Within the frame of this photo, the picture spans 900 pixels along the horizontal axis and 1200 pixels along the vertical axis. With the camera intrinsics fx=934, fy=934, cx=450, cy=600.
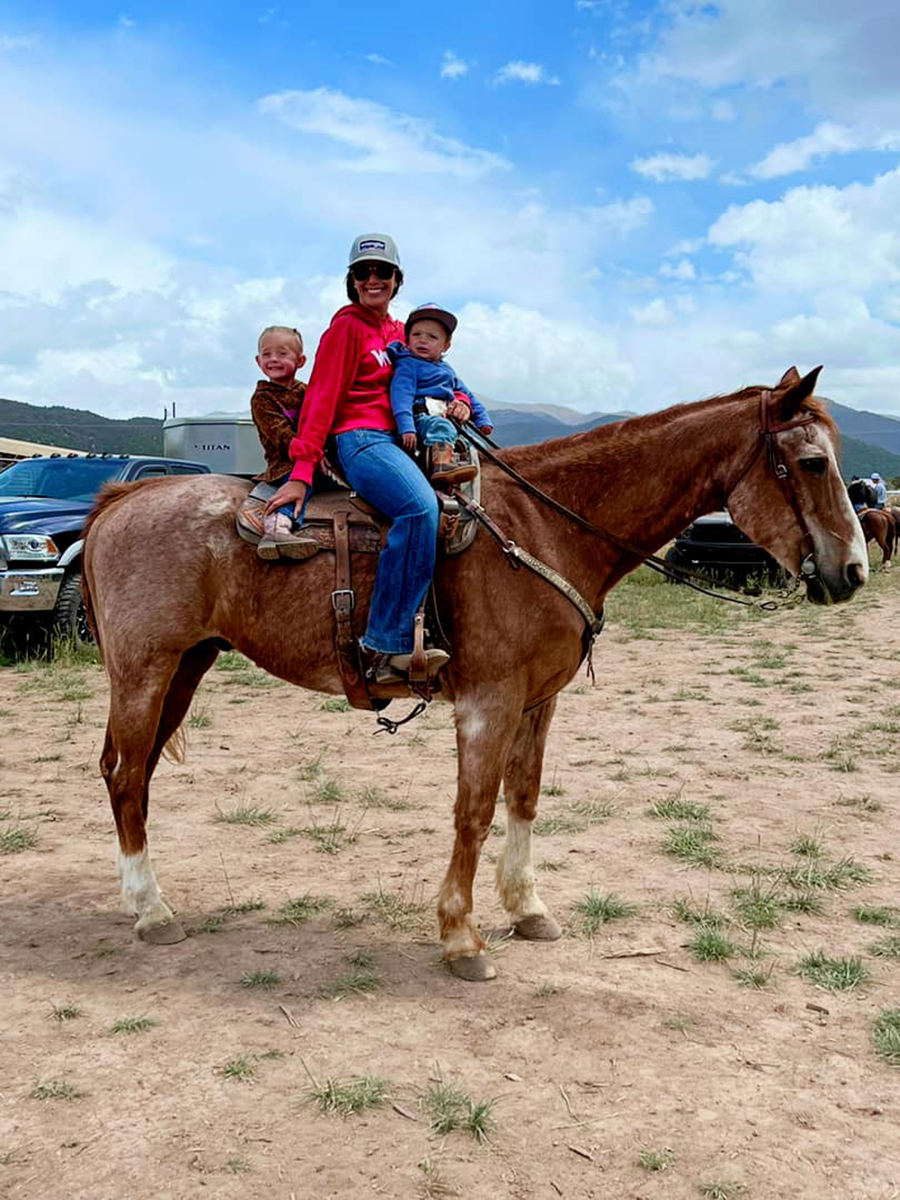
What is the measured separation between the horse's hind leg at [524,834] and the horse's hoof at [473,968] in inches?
15.6

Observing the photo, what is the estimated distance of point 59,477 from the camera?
11477mm

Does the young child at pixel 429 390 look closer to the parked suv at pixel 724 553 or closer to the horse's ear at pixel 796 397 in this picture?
the horse's ear at pixel 796 397

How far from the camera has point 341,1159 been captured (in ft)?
8.58

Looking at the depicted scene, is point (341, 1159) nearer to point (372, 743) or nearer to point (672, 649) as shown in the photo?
point (372, 743)

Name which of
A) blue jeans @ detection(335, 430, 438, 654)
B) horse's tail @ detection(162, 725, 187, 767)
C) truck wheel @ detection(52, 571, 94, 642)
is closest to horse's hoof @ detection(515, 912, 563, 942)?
blue jeans @ detection(335, 430, 438, 654)

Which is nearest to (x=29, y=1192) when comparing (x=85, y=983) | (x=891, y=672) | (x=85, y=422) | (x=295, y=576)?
(x=85, y=983)

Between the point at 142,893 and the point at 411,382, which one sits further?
the point at 142,893

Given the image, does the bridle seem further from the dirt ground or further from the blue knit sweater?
the dirt ground

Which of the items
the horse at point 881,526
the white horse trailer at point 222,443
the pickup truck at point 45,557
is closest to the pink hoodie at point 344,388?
the pickup truck at point 45,557

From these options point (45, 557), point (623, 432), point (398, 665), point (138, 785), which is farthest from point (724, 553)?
point (138, 785)

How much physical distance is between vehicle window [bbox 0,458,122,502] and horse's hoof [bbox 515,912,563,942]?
876 cm

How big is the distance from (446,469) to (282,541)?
29.7 inches

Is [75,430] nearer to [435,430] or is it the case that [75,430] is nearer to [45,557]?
[45,557]

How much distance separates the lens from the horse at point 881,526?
19.9m
